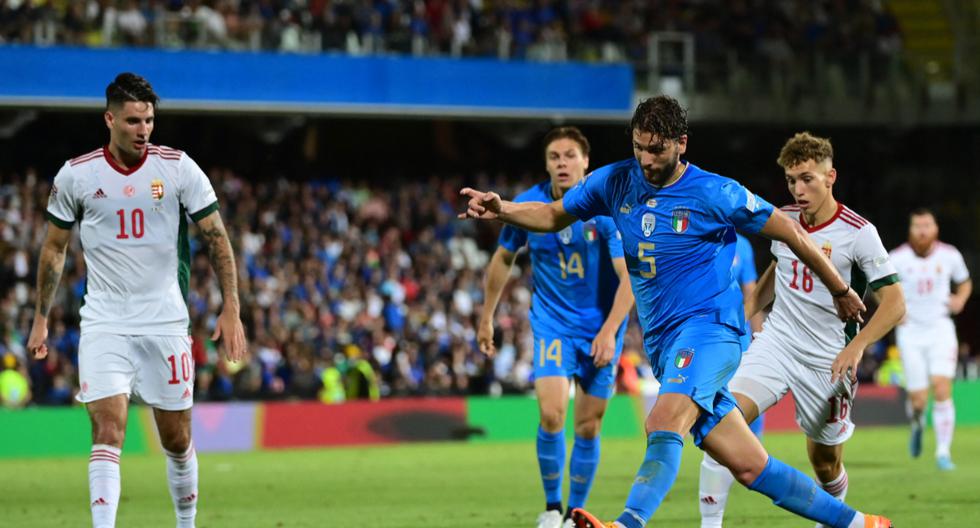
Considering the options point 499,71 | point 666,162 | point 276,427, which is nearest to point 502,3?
point 499,71

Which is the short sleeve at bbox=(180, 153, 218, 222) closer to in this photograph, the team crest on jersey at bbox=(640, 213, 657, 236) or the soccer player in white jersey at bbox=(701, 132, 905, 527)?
the team crest on jersey at bbox=(640, 213, 657, 236)

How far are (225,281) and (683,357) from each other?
2613 millimetres

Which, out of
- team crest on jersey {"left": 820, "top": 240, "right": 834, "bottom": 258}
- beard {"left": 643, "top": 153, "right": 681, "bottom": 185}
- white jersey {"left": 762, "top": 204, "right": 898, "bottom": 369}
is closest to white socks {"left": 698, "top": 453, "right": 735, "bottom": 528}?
white jersey {"left": 762, "top": 204, "right": 898, "bottom": 369}

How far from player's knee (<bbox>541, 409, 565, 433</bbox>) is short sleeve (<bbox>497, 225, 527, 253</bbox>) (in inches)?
47.8

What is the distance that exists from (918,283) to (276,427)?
29.5 ft

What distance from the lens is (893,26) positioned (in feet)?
113

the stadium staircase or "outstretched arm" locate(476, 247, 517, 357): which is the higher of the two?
A: the stadium staircase

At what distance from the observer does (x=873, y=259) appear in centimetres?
883

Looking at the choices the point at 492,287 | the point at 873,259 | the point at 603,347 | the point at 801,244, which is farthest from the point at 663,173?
the point at 492,287

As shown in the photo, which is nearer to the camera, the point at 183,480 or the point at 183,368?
the point at 183,368

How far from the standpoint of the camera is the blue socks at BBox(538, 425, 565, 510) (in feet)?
35.1

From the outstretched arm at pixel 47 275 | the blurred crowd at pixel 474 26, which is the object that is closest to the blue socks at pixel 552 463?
the outstretched arm at pixel 47 275

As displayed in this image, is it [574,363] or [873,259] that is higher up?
[873,259]

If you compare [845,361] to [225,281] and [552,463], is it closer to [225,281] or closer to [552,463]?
[552,463]
